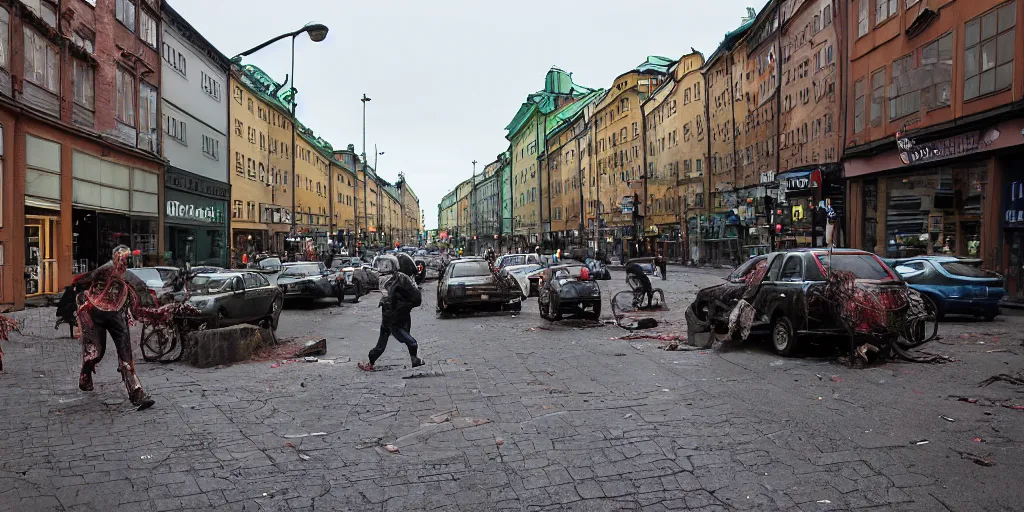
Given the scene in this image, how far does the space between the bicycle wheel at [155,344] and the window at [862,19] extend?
2645cm

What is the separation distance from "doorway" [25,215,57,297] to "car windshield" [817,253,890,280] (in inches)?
833

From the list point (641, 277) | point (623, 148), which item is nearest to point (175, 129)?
point (641, 277)

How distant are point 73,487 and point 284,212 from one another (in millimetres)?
58655

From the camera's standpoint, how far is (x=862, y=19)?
88.6 ft

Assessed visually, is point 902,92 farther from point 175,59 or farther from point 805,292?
point 175,59

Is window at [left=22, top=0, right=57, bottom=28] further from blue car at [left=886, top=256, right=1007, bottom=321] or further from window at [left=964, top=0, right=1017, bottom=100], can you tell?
window at [left=964, top=0, right=1017, bottom=100]

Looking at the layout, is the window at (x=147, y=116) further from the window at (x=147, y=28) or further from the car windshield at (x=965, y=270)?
the car windshield at (x=965, y=270)

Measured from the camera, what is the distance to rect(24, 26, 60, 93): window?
→ 20.4 meters

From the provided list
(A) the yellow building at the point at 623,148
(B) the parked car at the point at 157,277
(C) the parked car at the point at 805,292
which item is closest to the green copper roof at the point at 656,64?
(A) the yellow building at the point at 623,148

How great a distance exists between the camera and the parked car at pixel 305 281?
22750mm

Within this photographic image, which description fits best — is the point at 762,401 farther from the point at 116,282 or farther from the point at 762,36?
the point at 762,36

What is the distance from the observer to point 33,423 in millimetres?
7000

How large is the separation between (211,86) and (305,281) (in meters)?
23.8

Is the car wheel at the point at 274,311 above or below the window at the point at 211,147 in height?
below
